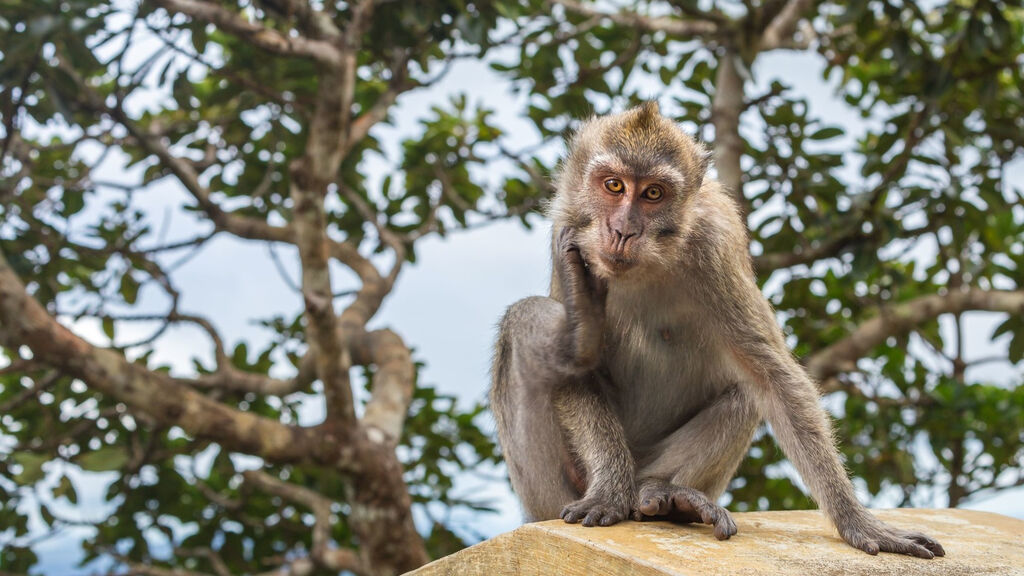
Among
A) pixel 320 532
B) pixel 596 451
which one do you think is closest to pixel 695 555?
pixel 596 451

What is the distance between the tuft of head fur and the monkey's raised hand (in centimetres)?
8

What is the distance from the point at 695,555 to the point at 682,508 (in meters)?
0.46

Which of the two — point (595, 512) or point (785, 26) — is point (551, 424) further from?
point (785, 26)

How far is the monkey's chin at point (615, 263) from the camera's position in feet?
10.5

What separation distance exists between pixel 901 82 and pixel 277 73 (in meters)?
4.45

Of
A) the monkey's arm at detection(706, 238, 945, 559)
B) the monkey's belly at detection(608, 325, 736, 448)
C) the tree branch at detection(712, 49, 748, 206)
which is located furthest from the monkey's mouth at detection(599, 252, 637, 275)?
the tree branch at detection(712, 49, 748, 206)

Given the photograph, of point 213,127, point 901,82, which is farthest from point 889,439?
point 213,127

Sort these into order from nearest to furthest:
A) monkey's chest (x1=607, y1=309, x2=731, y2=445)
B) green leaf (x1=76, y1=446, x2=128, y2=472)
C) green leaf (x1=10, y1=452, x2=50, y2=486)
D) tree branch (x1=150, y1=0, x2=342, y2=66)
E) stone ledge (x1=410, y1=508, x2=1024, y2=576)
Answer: stone ledge (x1=410, y1=508, x2=1024, y2=576) < monkey's chest (x1=607, y1=309, x2=731, y2=445) < tree branch (x1=150, y1=0, x2=342, y2=66) < green leaf (x1=10, y1=452, x2=50, y2=486) < green leaf (x1=76, y1=446, x2=128, y2=472)

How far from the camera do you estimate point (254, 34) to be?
216 inches

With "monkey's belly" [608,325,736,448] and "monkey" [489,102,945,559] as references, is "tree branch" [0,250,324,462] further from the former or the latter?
"monkey's belly" [608,325,736,448]

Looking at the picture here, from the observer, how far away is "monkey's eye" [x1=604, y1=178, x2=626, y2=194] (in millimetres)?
3318

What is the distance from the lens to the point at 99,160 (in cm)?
682

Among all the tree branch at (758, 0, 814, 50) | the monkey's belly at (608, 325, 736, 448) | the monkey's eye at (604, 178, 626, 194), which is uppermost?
the tree branch at (758, 0, 814, 50)

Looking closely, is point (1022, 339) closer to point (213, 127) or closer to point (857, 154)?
point (857, 154)
